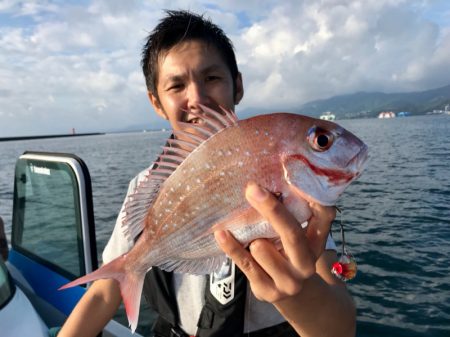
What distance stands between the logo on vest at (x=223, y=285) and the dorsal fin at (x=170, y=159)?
940 mm

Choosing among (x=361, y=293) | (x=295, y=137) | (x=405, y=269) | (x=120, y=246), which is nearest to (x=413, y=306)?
(x=361, y=293)

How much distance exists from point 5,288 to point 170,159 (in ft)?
8.92

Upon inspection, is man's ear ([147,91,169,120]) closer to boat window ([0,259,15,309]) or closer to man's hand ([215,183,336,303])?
man's hand ([215,183,336,303])

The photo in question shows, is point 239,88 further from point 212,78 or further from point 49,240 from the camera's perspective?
point 49,240

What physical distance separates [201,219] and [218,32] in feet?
7.11

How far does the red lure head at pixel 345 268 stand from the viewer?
256 cm

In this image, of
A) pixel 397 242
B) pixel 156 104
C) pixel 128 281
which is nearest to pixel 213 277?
pixel 128 281

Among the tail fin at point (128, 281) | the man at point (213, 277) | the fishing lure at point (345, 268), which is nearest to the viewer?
the man at point (213, 277)

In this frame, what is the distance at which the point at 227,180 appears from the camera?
189cm

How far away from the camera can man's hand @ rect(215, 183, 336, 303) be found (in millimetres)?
1746

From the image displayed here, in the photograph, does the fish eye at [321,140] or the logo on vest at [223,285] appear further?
the logo on vest at [223,285]

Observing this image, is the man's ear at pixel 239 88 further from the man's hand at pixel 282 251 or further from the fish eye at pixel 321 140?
the man's hand at pixel 282 251

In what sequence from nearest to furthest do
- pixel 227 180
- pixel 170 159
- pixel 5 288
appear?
Answer: pixel 227 180 < pixel 170 159 < pixel 5 288

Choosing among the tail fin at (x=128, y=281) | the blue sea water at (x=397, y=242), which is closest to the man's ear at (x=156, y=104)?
the tail fin at (x=128, y=281)
